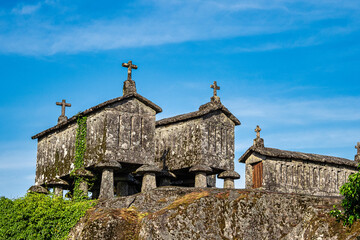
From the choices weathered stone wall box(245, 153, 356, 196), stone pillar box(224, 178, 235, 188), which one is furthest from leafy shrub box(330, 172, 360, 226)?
weathered stone wall box(245, 153, 356, 196)

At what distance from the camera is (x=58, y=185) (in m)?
23.8

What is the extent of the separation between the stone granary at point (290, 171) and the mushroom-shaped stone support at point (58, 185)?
8.78 metres

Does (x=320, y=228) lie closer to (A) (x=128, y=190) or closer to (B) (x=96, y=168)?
(B) (x=96, y=168)

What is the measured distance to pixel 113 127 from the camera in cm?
2058

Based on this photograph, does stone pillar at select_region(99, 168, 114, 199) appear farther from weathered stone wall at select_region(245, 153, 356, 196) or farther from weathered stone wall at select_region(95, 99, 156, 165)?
weathered stone wall at select_region(245, 153, 356, 196)

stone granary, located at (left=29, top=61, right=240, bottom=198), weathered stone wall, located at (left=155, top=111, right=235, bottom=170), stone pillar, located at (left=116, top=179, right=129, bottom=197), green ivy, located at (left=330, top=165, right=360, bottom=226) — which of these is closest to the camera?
green ivy, located at (left=330, top=165, right=360, bottom=226)

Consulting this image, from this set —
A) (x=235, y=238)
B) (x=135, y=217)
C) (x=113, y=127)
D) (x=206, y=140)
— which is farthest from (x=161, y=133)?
(x=235, y=238)

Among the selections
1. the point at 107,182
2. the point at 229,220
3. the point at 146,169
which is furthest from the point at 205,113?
the point at 229,220

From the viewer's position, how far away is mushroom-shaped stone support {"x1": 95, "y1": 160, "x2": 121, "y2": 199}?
20.0 m

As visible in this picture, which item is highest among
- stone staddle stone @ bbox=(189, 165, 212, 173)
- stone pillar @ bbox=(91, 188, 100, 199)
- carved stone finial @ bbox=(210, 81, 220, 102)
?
carved stone finial @ bbox=(210, 81, 220, 102)

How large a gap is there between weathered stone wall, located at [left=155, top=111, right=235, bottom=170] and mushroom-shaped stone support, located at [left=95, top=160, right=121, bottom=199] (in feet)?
12.5

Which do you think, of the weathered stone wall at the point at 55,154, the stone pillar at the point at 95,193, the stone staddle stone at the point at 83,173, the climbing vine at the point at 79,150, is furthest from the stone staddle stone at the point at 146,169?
the stone pillar at the point at 95,193

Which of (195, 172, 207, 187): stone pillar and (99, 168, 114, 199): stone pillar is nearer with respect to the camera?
(99, 168, 114, 199): stone pillar

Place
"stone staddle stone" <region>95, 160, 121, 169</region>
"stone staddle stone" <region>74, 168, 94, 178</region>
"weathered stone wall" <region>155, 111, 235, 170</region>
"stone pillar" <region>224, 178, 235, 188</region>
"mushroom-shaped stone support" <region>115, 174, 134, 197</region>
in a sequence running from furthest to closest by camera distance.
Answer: "mushroom-shaped stone support" <region>115, 174, 134, 197</region> → "stone pillar" <region>224, 178, 235, 188</region> → "weathered stone wall" <region>155, 111, 235, 170</region> → "stone staddle stone" <region>74, 168, 94, 178</region> → "stone staddle stone" <region>95, 160, 121, 169</region>
